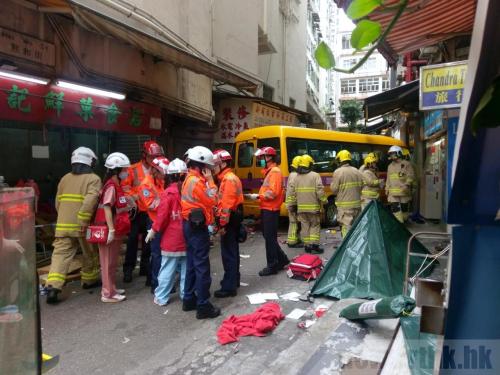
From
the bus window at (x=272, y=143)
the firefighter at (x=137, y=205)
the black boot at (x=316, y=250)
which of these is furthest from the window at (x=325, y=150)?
the firefighter at (x=137, y=205)

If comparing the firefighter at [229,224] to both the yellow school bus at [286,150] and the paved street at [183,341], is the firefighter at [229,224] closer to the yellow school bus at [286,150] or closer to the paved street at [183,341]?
the paved street at [183,341]

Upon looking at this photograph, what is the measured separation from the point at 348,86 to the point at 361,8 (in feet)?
194

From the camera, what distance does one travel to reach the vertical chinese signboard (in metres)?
12.7

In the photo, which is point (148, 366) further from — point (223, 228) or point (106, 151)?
point (106, 151)

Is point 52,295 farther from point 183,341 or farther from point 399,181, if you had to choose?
point 399,181

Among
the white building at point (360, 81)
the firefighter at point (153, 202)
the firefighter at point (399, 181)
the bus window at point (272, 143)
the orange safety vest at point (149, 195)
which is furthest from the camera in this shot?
the white building at point (360, 81)

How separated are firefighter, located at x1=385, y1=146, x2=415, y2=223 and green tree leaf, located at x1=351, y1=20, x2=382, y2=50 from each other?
8278 millimetres

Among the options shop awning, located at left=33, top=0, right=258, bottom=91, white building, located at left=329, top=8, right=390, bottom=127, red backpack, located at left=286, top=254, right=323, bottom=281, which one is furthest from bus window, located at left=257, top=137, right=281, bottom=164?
white building, located at left=329, top=8, right=390, bottom=127

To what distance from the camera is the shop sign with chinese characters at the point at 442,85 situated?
5199 millimetres

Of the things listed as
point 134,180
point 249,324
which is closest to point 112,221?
point 134,180

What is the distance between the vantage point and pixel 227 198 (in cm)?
520

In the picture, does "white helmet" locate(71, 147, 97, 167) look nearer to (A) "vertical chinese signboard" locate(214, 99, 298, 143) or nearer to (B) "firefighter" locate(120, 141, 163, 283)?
(B) "firefighter" locate(120, 141, 163, 283)

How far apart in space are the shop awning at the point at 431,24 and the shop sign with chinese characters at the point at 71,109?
4769mm

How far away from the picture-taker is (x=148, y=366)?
3.62 metres
